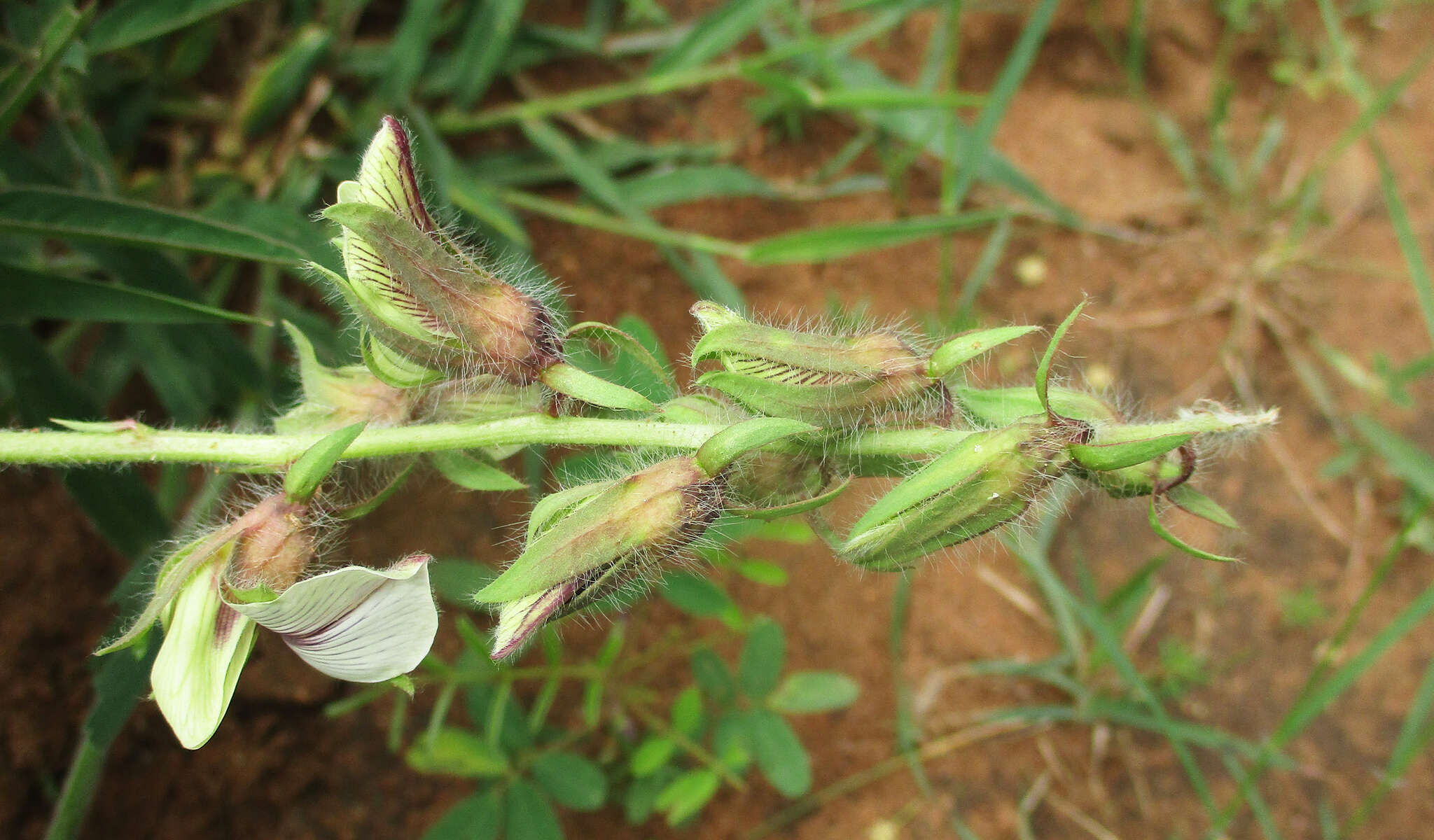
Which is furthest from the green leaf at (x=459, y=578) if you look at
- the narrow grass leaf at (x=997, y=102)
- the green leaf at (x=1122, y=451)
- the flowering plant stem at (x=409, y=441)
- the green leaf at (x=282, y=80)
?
the narrow grass leaf at (x=997, y=102)

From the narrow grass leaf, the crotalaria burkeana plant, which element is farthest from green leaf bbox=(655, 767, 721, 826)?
the narrow grass leaf

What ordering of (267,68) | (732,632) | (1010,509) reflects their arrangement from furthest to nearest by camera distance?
(732,632) → (267,68) → (1010,509)

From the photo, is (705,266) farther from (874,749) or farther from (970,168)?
(874,749)

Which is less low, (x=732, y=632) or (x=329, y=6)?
(x=329, y=6)

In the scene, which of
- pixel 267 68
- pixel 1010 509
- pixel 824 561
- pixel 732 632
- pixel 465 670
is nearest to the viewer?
pixel 1010 509

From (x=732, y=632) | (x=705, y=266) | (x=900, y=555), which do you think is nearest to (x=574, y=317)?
(x=705, y=266)

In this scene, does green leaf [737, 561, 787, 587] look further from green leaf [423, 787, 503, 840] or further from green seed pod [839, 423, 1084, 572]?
green seed pod [839, 423, 1084, 572]
